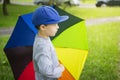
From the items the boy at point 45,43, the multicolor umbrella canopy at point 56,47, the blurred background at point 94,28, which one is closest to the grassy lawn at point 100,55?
the blurred background at point 94,28

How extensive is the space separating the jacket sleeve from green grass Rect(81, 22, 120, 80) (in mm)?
2584

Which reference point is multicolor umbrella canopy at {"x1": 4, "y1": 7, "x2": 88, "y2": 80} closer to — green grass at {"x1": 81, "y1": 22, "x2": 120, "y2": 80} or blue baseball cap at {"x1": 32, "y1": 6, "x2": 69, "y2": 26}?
blue baseball cap at {"x1": 32, "y1": 6, "x2": 69, "y2": 26}

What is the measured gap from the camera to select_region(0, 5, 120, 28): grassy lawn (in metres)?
7.02

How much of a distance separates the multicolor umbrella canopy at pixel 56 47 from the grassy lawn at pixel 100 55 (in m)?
1.57

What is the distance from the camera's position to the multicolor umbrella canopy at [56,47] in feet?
10.6

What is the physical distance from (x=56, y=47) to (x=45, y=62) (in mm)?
1030

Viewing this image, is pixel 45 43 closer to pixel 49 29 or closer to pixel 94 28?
pixel 49 29

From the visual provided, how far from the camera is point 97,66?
5488 millimetres

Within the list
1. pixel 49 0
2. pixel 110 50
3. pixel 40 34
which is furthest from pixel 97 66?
pixel 40 34

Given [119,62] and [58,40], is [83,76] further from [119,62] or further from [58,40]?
[58,40]

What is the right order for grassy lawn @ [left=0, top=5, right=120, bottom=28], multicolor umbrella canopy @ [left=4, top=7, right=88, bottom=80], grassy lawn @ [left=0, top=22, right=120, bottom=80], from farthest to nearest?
grassy lawn @ [left=0, top=5, right=120, bottom=28], grassy lawn @ [left=0, top=22, right=120, bottom=80], multicolor umbrella canopy @ [left=4, top=7, right=88, bottom=80]

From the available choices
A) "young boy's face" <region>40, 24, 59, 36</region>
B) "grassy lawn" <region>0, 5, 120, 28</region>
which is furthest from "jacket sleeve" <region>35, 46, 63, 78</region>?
"grassy lawn" <region>0, 5, 120, 28</region>

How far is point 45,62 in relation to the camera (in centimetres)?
227

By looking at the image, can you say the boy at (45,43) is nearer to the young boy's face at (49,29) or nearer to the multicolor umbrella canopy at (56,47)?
the young boy's face at (49,29)
